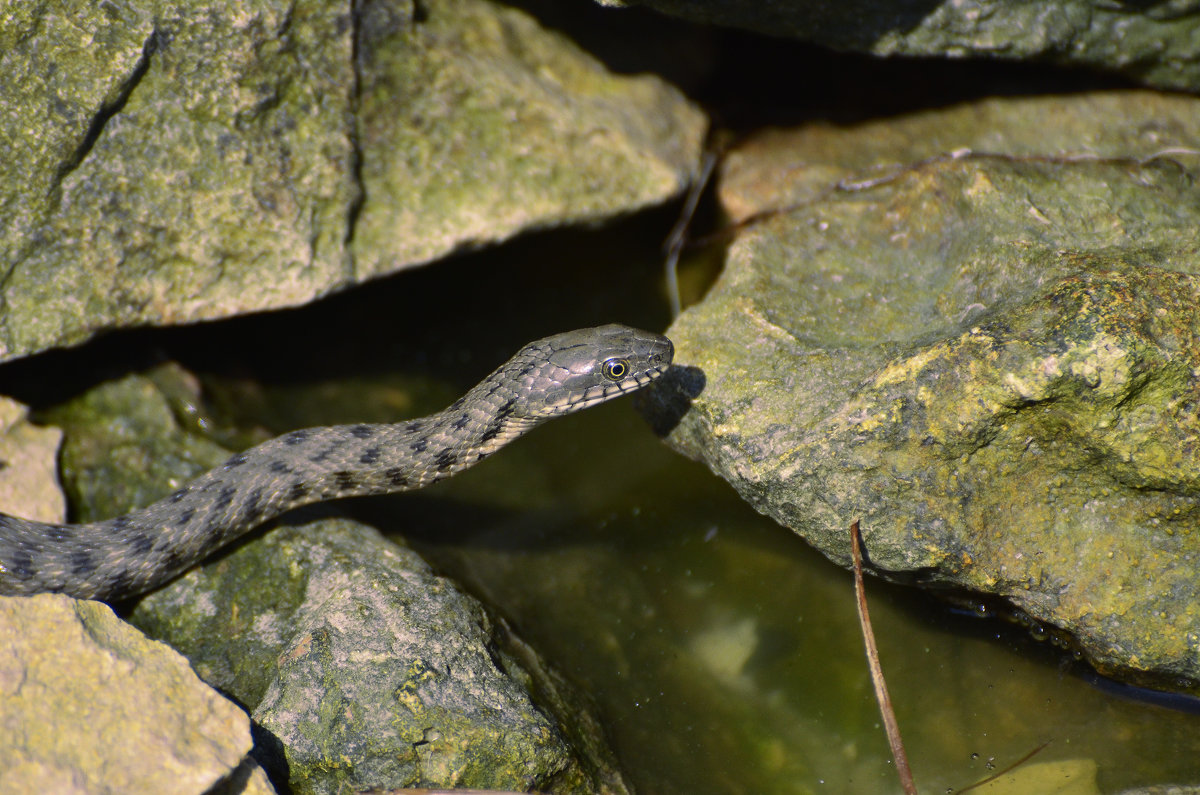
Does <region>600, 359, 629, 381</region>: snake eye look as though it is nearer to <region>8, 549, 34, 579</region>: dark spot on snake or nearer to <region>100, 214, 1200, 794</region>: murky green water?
<region>100, 214, 1200, 794</region>: murky green water

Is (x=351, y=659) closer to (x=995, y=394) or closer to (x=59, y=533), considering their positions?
(x=59, y=533)

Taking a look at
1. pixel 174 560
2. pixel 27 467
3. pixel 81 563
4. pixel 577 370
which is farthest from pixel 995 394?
pixel 27 467

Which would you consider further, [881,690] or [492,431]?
[492,431]

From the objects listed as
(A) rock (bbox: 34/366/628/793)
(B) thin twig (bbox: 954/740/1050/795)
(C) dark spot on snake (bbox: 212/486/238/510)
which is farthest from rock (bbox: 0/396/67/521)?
(B) thin twig (bbox: 954/740/1050/795)

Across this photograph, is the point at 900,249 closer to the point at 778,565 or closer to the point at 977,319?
the point at 977,319

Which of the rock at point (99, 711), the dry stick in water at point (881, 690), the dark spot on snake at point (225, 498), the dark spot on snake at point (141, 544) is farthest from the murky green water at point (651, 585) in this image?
the rock at point (99, 711)
